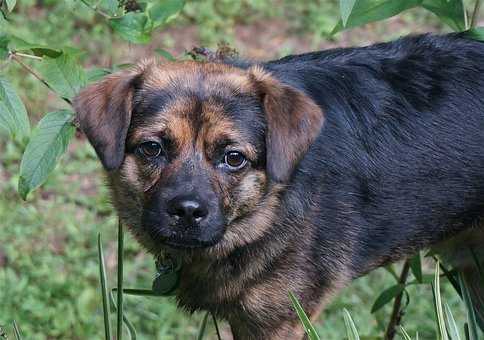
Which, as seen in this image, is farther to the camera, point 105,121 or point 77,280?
point 77,280

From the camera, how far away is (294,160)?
139 inches

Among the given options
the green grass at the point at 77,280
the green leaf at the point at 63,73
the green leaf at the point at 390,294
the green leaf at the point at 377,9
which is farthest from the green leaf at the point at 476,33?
the green grass at the point at 77,280

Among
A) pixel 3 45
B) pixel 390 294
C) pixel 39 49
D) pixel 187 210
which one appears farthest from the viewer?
pixel 390 294

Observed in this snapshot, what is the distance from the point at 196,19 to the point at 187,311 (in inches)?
153

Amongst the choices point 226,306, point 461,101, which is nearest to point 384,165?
point 461,101

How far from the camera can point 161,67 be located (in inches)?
146

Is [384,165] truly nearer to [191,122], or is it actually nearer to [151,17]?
[191,122]

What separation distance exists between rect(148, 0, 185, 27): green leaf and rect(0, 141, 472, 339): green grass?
2.13 m

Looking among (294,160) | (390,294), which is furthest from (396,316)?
(294,160)

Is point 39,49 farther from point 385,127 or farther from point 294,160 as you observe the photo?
point 385,127

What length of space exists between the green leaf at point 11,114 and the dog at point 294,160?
36 centimetres

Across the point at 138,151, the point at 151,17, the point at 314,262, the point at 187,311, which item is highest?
the point at 151,17

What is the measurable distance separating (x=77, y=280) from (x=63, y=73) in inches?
99.6

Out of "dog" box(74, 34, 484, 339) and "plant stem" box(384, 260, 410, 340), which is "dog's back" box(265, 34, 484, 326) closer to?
"dog" box(74, 34, 484, 339)
